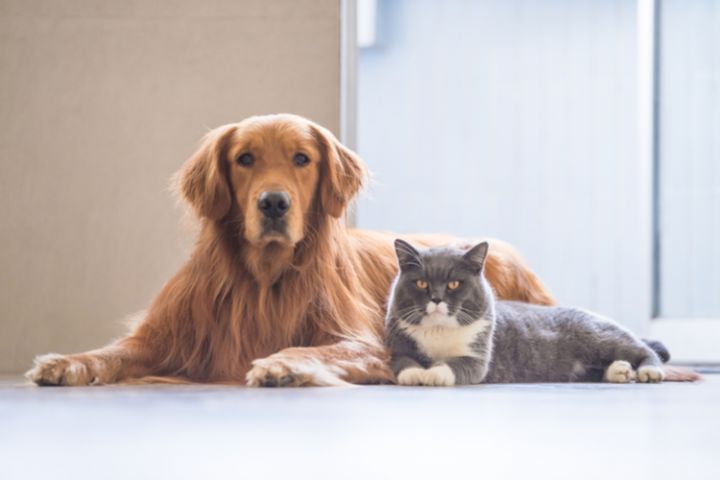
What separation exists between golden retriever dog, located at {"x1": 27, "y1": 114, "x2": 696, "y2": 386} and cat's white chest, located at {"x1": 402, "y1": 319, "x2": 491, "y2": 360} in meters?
0.11

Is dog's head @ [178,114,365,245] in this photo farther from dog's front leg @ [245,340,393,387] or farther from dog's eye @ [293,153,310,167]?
dog's front leg @ [245,340,393,387]

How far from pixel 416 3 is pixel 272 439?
3021mm

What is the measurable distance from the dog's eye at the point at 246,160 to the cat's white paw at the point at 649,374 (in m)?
1.11

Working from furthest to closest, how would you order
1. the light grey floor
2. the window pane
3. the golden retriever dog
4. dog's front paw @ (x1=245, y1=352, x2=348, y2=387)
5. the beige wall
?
the window pane, the beige wall, the golden retriever dog, dog's front paw @ (x1=245, y1=352, x2=348, y2=387), the light grey floor

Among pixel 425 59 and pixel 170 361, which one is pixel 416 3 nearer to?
pixel 425 59

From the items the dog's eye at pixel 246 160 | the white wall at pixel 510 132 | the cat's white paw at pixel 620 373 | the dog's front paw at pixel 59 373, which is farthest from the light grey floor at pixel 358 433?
the white wall at pixel 510 132

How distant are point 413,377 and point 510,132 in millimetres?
1953

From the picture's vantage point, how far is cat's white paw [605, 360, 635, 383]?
290 centimetres

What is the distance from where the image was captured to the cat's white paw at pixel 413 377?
271 cm

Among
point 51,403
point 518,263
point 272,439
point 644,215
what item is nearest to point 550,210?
point 644,215

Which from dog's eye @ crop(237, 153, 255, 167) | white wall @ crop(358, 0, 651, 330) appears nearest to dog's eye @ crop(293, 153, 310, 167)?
dog's eye @ crop(237, 153, 255, 167)

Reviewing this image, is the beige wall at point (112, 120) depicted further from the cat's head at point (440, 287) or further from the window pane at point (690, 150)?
the window pane at point (690, 150)

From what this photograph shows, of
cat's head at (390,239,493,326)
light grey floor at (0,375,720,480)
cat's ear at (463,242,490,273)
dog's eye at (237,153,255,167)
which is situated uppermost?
dog's eye at (237,153,255,167)

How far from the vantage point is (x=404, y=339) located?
284 cm
